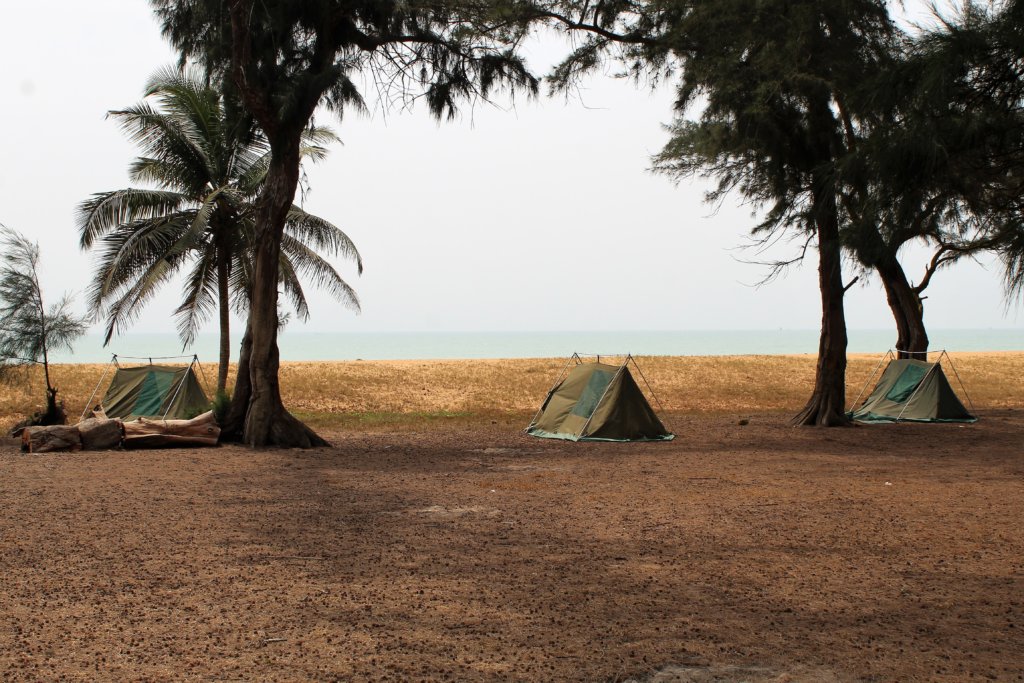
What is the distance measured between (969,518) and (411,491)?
5.15 metres

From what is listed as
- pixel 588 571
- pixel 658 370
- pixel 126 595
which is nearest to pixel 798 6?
pixel 588 571

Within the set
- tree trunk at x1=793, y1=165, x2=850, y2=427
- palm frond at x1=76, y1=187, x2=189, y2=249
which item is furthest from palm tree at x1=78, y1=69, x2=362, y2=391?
tree trunk at x1=793, y1=165, x2=850, y2=427

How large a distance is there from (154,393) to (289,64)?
727 centimetres

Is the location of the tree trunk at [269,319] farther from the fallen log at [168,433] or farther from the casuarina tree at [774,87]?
the casuarina tree at [774,87]

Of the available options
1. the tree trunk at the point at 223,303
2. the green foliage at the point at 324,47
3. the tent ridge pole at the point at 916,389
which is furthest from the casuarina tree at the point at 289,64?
the tent ridge pole at the point at 916,389

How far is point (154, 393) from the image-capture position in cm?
1789

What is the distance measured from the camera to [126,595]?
5.42 metres

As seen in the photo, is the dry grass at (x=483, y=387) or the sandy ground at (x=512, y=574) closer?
the sandy ground at (x=512, y=574)

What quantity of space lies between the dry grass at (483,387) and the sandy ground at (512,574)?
9.67 m

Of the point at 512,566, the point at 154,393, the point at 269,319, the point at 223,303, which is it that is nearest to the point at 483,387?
the point at 223,303

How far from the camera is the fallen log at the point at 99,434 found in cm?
1358

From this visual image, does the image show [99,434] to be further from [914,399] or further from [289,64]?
[914,399]

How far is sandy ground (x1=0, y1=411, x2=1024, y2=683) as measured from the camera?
4.37 m

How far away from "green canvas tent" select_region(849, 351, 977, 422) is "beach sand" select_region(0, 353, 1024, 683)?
20.2 feet
